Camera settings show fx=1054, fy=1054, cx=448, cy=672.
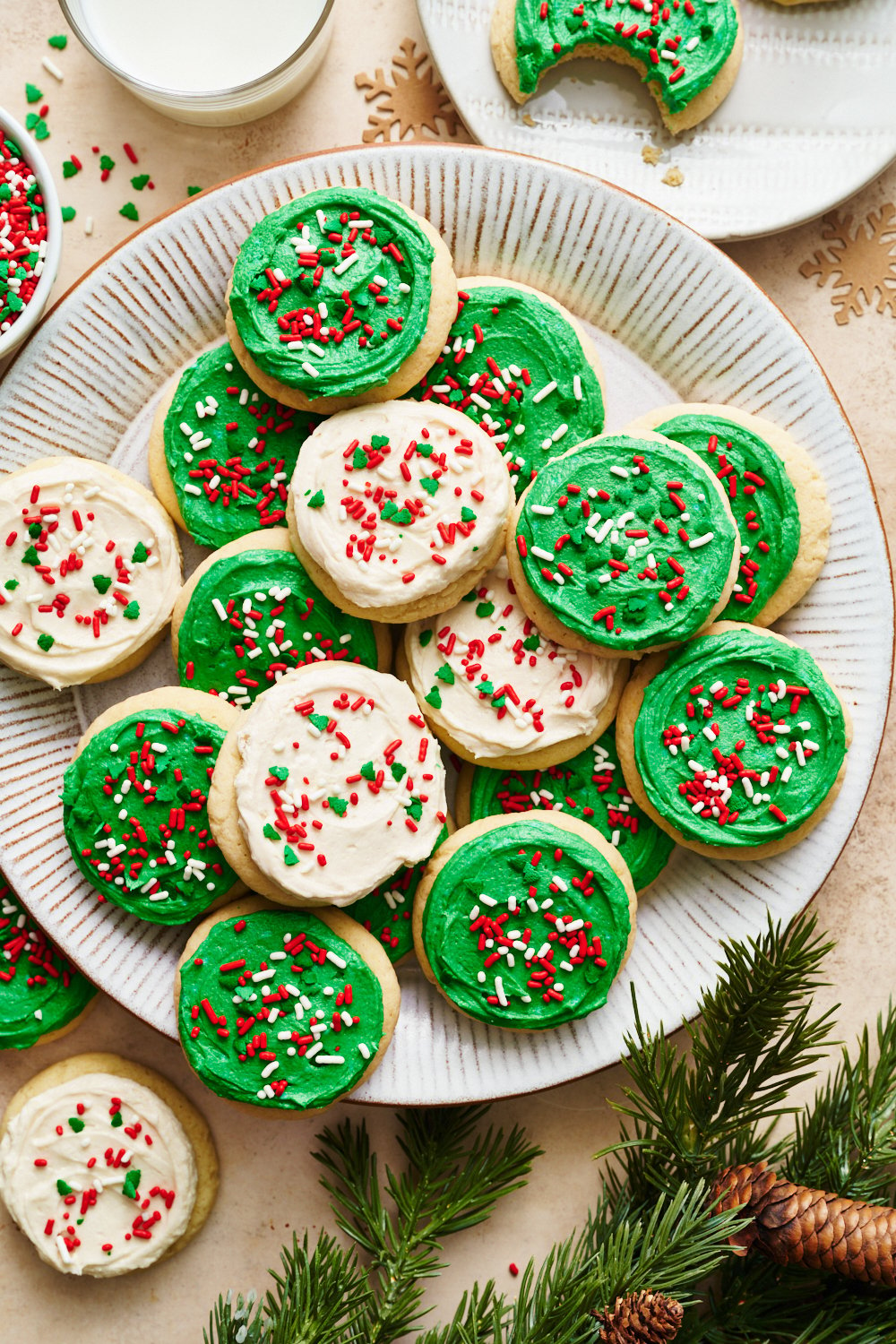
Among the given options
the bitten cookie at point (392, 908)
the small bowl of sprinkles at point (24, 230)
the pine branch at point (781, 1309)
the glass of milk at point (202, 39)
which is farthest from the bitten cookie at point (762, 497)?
the pine branch at point (781, 1309)

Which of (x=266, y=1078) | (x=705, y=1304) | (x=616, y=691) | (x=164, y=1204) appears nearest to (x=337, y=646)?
(x=616, y=691)

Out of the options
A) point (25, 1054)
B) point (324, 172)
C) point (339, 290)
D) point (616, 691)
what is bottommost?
point (25, 1054)

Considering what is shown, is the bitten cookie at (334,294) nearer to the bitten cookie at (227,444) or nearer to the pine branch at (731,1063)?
the bitten cookie at (227,444)

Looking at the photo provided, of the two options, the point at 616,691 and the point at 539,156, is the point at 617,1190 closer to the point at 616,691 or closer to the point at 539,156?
the point at 616,691

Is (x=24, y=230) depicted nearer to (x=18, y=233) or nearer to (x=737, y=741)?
(x=18, y=233)

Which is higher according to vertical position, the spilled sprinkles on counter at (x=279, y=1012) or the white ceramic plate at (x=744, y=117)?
the white ceramic plate at (x=744, y=117)

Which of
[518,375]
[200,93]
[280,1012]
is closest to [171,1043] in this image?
[280,1012]
